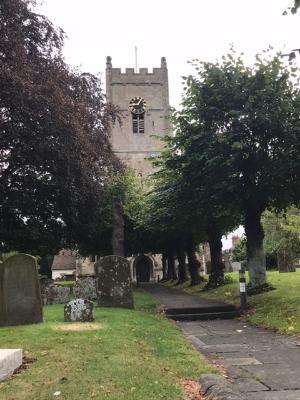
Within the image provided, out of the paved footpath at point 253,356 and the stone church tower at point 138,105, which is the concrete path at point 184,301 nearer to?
the paved footpath at point 253,356

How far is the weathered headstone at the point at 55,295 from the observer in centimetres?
1898

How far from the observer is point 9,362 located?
701 centimetres

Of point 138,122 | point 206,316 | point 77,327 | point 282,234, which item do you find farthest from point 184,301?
point 138,122

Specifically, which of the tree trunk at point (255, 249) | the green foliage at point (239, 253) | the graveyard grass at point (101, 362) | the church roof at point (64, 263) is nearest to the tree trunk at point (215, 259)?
the tree trunk at point (255, 249)

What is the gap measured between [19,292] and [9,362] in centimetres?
551

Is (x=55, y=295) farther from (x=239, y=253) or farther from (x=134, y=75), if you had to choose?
(x=134, y=75)

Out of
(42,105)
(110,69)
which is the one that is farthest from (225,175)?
(110,69)

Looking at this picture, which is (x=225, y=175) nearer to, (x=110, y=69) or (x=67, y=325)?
(x=67, y=325)

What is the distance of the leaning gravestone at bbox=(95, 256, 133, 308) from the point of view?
630 inches

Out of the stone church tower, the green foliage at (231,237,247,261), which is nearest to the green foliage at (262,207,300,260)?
the green foliage at (231,237,247,261)

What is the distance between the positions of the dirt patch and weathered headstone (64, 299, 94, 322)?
13.3 inches

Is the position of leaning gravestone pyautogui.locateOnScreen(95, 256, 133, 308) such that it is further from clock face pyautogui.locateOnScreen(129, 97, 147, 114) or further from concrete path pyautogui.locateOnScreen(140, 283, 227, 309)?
clock face pyautogui.locateOnScreen(129, 97, 147, 114)

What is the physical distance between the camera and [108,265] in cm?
1605

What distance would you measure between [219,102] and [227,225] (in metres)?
10.6
